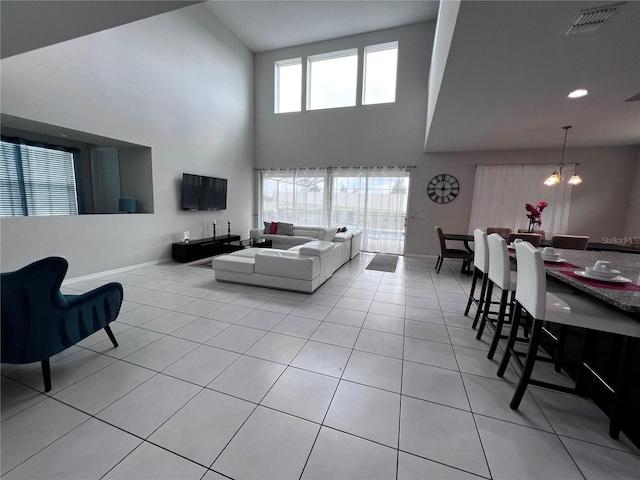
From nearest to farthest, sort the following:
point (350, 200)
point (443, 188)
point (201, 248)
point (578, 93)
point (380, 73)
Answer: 1. point (578, 93)
2. point (201, 248)
3. point (443, 188)
4. point (380, 73)
5. point (350, 200)

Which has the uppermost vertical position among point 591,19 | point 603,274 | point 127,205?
point 591,19

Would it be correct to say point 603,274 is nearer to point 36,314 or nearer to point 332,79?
point 36,314

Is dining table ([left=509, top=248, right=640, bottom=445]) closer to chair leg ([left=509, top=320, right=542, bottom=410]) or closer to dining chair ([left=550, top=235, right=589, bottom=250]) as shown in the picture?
chair leg ([left=509, top=320, right=542, bottom=410])

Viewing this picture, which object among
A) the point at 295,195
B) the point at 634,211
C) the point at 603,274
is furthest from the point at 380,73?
the point at 603,274

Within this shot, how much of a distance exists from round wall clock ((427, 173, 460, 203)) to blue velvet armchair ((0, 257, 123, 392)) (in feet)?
21.7

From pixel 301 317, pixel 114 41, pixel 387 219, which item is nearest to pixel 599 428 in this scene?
pixel 301 317

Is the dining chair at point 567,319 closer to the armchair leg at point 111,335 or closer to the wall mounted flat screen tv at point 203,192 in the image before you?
the armchair leg at point 111,335

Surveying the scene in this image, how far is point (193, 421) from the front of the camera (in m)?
1.48

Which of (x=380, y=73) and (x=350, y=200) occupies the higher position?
(x=380, y=73)

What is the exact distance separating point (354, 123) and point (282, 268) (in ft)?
16.2

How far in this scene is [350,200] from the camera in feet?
22.6

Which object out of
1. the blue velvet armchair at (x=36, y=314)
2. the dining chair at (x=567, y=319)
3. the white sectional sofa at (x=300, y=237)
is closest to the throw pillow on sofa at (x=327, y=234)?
the white sectional sofa at (x=300, y=237)

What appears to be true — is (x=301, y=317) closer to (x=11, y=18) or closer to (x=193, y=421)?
(x=193, y=421)

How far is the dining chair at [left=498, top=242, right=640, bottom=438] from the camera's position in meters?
1.41
